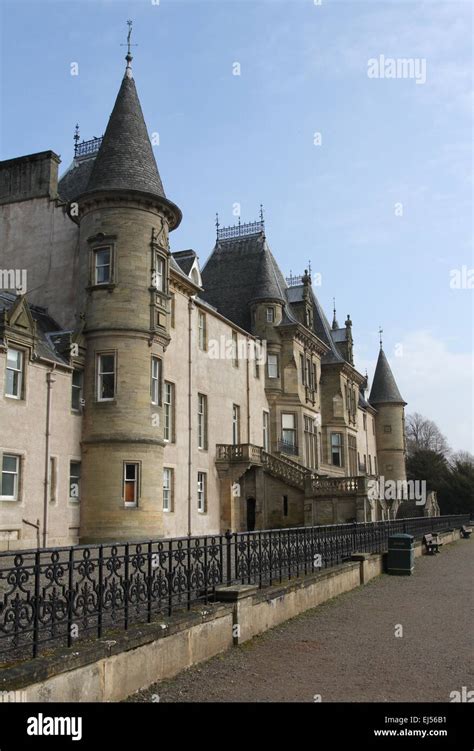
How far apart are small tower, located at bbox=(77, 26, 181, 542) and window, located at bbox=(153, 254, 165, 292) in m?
0.04

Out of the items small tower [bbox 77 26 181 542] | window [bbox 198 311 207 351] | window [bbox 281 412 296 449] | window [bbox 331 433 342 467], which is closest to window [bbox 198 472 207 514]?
window [bbox 198 311 207 351]

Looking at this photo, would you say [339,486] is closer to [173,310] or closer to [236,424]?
[236,424]

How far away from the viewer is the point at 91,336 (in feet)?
86.1

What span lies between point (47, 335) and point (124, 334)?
2.86 m

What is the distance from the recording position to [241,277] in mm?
44781

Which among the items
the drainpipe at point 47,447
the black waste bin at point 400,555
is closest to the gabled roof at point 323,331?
the drainpipe at point 47,447

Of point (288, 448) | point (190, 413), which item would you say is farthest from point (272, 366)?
point (190, 413)

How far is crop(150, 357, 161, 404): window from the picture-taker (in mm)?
27438

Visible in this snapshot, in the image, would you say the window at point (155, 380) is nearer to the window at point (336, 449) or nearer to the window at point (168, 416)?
the window at point (168, 416)

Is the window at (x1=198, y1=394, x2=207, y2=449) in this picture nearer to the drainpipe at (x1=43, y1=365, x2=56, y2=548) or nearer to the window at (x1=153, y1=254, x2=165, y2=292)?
the window at (x1=153, y1=254, x2=165, y2=292)
